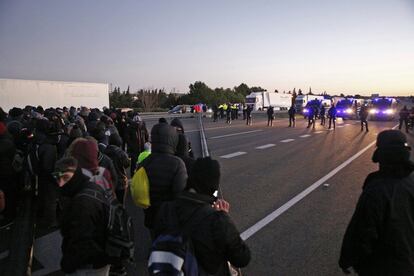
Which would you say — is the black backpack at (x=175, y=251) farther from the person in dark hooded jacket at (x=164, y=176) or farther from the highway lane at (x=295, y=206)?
the highway lane at (x=295, y=206)

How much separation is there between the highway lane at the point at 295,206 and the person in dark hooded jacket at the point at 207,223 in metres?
2.42

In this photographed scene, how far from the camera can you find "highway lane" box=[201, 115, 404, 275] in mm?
5230

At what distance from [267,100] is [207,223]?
2515 inches

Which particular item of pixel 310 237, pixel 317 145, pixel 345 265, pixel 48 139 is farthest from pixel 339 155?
pixel 345 265

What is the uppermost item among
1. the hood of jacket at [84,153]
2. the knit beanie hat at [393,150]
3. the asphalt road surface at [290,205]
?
the knit beanie hat at [393,150]

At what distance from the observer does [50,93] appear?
32031 mm

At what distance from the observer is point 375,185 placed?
2953 millimetres

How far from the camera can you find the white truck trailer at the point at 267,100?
201 ft

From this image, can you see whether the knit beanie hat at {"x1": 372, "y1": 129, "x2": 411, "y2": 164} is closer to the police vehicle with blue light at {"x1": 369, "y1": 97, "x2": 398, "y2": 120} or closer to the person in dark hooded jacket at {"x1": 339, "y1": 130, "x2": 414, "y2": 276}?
the person in dark hooded jacket at {"x1": 339, "y1": 130, "x2": 414, "y2": 276}

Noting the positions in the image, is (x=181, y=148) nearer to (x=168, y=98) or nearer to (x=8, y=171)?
(x=8, y=171)

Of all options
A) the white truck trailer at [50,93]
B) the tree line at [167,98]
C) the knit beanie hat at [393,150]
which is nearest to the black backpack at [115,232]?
the knit beanie hat at [393,150]

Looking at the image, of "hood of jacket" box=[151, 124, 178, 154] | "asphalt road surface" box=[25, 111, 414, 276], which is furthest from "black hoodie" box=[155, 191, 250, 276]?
"asphalt road surface" box=[25, 111, 414, 276]

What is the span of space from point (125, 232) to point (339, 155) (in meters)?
13.2

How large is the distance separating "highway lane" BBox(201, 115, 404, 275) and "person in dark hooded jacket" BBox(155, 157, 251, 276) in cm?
242
